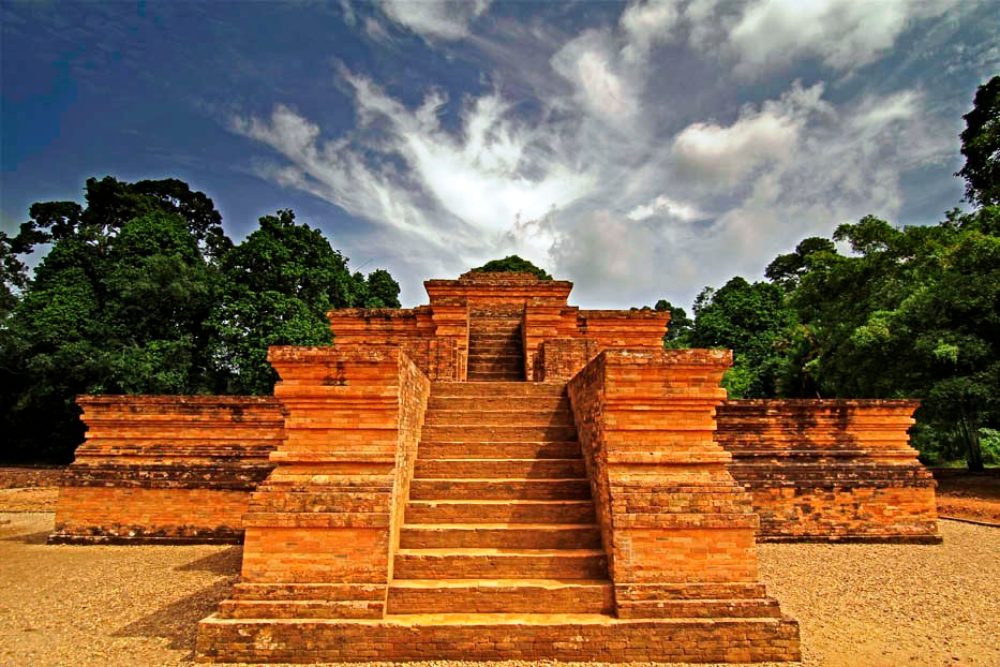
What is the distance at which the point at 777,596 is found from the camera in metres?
5.55

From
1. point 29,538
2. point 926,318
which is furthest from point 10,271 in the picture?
point 926,318

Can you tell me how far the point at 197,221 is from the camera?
30.3 metres

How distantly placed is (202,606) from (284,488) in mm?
1796

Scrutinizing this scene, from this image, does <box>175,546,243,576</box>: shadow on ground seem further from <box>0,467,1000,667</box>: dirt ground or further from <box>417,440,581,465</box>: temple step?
<box>417,440,581,465</box>: temple step

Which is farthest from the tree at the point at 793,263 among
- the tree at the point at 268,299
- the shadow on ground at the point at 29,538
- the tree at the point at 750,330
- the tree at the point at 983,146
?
the shadow on ground at the point at 29,538

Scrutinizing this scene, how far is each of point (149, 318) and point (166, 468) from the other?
15.4 m

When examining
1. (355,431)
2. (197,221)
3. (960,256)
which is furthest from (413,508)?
(197,221)

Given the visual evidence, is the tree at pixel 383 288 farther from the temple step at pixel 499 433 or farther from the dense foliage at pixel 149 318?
the temple step at pixel 499 433

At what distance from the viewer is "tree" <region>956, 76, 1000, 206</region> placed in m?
15.3

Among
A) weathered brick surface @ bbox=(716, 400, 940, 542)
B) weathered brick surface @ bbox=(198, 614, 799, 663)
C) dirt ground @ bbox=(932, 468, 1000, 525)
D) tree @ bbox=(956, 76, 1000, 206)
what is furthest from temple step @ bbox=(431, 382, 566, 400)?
tree @ bbox=(956, 76, 1000, 206)

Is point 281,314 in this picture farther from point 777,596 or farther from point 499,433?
point 777,596

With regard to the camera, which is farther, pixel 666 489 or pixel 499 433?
pixel 499 433

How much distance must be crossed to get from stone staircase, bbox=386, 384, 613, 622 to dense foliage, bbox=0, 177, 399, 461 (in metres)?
15.3

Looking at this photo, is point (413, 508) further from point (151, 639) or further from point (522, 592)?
point (151, 639)
